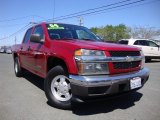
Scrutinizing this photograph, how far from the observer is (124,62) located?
14.1 ft

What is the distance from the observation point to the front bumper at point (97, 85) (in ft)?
12.4

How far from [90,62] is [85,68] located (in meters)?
0.13

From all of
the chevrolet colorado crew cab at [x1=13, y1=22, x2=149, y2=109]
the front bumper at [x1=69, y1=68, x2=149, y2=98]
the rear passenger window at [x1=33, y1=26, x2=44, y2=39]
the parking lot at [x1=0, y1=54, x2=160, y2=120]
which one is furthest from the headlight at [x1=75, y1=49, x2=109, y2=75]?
the rear passenger window at [x1=33, y1=26, x2=44, y2=39]

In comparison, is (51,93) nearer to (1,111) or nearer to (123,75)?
(1,111)

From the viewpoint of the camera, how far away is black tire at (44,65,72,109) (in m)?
4.37

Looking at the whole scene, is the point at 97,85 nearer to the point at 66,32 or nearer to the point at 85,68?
the point at 85,68

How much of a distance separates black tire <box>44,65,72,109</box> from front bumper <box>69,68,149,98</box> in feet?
1.48

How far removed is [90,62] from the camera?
3.90 meters

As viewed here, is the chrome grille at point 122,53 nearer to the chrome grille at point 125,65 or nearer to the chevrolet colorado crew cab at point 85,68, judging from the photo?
the chevrolet colorado crew cab at point 85,68

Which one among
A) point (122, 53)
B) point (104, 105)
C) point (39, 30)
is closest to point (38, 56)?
point (39, 30)

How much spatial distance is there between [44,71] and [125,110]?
200cm

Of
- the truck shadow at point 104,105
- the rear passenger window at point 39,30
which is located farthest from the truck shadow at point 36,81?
the truck shadow at point 104,105

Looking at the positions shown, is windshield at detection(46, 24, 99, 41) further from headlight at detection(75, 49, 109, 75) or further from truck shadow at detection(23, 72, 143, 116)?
truck shadow at detection(23, 72, 143, 116)

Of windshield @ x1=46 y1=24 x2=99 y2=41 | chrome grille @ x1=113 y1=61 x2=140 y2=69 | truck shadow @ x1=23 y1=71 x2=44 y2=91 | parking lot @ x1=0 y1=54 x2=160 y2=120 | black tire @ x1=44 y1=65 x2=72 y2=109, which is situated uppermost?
windshield @ x1=46 y1=24 x2=99 y2=41
